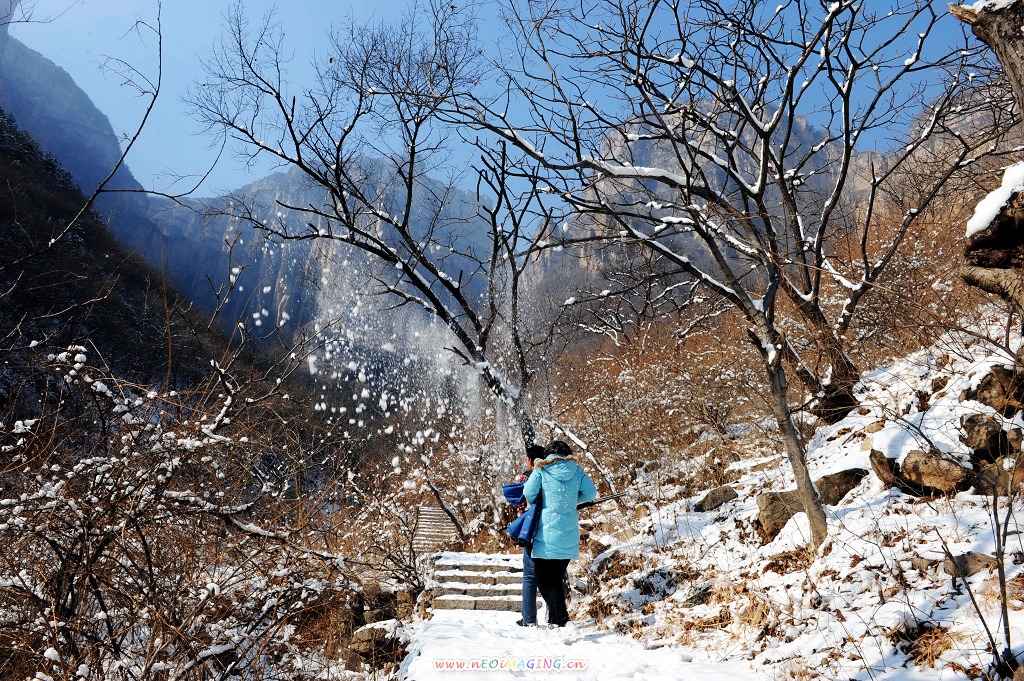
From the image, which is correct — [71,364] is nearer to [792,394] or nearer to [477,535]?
[477,535]

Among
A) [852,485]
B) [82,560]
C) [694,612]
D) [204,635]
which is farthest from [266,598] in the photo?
[852,485]

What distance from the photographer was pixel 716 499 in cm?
626

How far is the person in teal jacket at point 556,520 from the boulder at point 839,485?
7.03 feet

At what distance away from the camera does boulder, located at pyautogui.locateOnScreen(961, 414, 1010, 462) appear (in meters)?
3.98

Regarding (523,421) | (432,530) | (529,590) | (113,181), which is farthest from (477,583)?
(113,181)

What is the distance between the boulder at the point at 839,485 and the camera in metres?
4.91

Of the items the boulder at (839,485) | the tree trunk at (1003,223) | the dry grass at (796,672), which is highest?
the tree trunk at (1003,223)

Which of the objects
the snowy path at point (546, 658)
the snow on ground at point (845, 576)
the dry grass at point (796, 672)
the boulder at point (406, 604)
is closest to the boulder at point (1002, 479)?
the snow on ground at point (845, 576)

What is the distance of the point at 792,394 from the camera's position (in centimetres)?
918

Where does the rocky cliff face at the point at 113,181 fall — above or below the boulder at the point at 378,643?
above

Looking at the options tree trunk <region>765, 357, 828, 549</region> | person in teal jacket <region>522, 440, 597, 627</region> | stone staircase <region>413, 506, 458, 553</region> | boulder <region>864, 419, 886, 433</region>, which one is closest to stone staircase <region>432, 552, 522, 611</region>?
person in teal jacket <region>522, 440, 597, 627</region>

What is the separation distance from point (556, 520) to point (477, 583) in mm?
1802

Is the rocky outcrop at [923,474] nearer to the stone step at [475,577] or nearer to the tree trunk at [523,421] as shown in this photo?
the stone step at [475,577]

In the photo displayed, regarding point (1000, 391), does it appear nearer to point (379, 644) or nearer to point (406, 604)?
point (379, 644)
